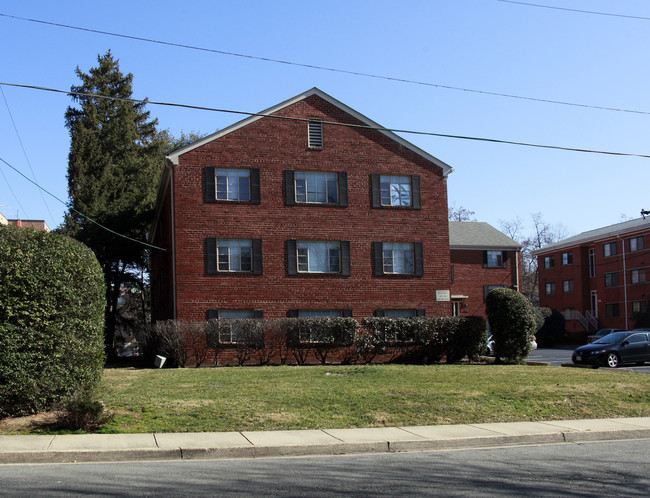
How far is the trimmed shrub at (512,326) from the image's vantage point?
23.3 m

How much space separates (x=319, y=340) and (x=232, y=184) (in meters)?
7.14

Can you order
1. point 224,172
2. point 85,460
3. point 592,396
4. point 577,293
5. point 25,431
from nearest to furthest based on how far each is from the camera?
1. point 85,460
2. point 25,431
3. point 592,396
4. point 224,172
5. point 577,293

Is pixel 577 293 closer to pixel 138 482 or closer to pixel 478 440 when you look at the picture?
pixel 478 440

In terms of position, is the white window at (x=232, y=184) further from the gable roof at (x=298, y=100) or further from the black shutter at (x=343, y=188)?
the black shutter at (x=343, y=188)

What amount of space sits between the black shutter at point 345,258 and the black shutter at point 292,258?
1.97 metres

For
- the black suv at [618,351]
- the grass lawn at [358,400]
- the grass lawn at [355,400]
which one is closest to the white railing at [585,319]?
the black suv at [618,351]

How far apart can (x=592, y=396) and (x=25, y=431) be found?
10.8 m

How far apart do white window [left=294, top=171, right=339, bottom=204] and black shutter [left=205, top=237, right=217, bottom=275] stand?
3.89 m

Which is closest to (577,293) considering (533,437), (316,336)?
(316,336)

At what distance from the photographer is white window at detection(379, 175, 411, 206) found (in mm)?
28297

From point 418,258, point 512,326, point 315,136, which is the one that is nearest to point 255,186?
point 315,136

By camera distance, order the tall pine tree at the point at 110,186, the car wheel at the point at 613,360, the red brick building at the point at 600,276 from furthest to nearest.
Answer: the red brick building at the point at 600,276
the tall pine tree at the point at 110,186
the car wheel at the point at 613,360

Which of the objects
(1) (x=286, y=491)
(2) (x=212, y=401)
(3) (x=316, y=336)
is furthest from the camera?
(3) (x=316, y=336)

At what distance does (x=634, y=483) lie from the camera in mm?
7559
